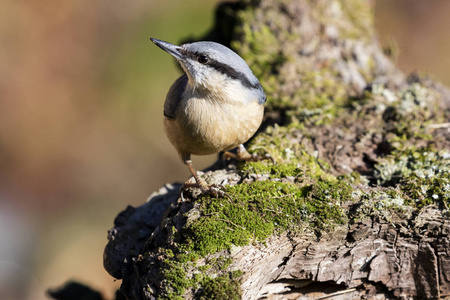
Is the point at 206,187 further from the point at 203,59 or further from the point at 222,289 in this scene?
the point at 203,59

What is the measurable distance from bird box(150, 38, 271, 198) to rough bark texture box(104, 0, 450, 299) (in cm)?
26

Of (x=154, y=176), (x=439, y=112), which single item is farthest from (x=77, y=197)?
(x=439, y=112)

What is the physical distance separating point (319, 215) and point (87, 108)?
5114 millimetres

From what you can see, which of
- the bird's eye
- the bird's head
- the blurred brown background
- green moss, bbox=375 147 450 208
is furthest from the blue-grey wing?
the blurred brown background

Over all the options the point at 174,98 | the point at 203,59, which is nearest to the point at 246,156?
the point at 174,98

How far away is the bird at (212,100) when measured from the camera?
2900mm

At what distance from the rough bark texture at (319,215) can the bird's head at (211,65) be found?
627mm

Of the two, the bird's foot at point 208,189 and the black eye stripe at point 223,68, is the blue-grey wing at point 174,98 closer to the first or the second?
the black eye stripe at point 223,68

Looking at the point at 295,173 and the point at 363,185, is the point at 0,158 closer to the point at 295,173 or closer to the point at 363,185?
the point at 295,173

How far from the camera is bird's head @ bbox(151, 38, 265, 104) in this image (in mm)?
2879

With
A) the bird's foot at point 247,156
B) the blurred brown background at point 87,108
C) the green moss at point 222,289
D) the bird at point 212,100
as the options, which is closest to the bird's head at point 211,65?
the bird at point 212,100

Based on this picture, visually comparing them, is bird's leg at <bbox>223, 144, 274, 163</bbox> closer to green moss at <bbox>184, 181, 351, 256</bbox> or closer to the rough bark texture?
the rough bark texture

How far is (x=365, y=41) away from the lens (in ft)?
15.6

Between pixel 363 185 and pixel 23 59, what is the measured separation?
609 centimetres
